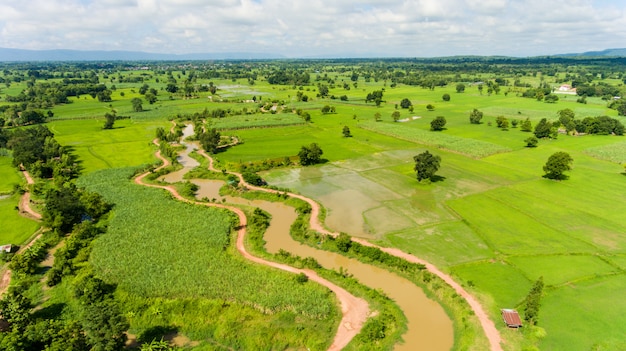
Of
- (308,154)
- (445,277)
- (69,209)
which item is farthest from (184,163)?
(445,277)

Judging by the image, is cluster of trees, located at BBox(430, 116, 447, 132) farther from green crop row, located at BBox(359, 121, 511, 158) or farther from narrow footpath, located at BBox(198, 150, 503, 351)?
narrow footpath, located at BBox(198, 150, 503, 351)

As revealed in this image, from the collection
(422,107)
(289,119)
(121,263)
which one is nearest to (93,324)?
(121,263)

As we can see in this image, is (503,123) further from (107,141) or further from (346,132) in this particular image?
(107,141)

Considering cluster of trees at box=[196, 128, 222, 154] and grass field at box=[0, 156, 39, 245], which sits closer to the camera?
grass field at box=[0, 156, 39, 245]

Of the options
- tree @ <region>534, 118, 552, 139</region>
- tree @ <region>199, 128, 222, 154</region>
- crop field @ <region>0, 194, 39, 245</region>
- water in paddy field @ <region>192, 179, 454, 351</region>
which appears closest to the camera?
water in paddy field @ <region>192, 179, 454, 351</region>

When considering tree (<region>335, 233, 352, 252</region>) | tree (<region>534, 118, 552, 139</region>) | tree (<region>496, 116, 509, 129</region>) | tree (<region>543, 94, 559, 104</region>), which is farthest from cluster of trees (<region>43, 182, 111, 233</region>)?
tree (<region>543, 94, 559, 104</region>)

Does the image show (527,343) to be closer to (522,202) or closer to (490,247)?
(490,247)

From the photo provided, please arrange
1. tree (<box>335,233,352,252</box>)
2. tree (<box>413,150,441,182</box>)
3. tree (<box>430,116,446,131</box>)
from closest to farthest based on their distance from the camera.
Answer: tree (<box>335,233,352,252</box>) < tree (<box>413,150,441,182</box>) < tree (<box>430,116,446,131</box>)
